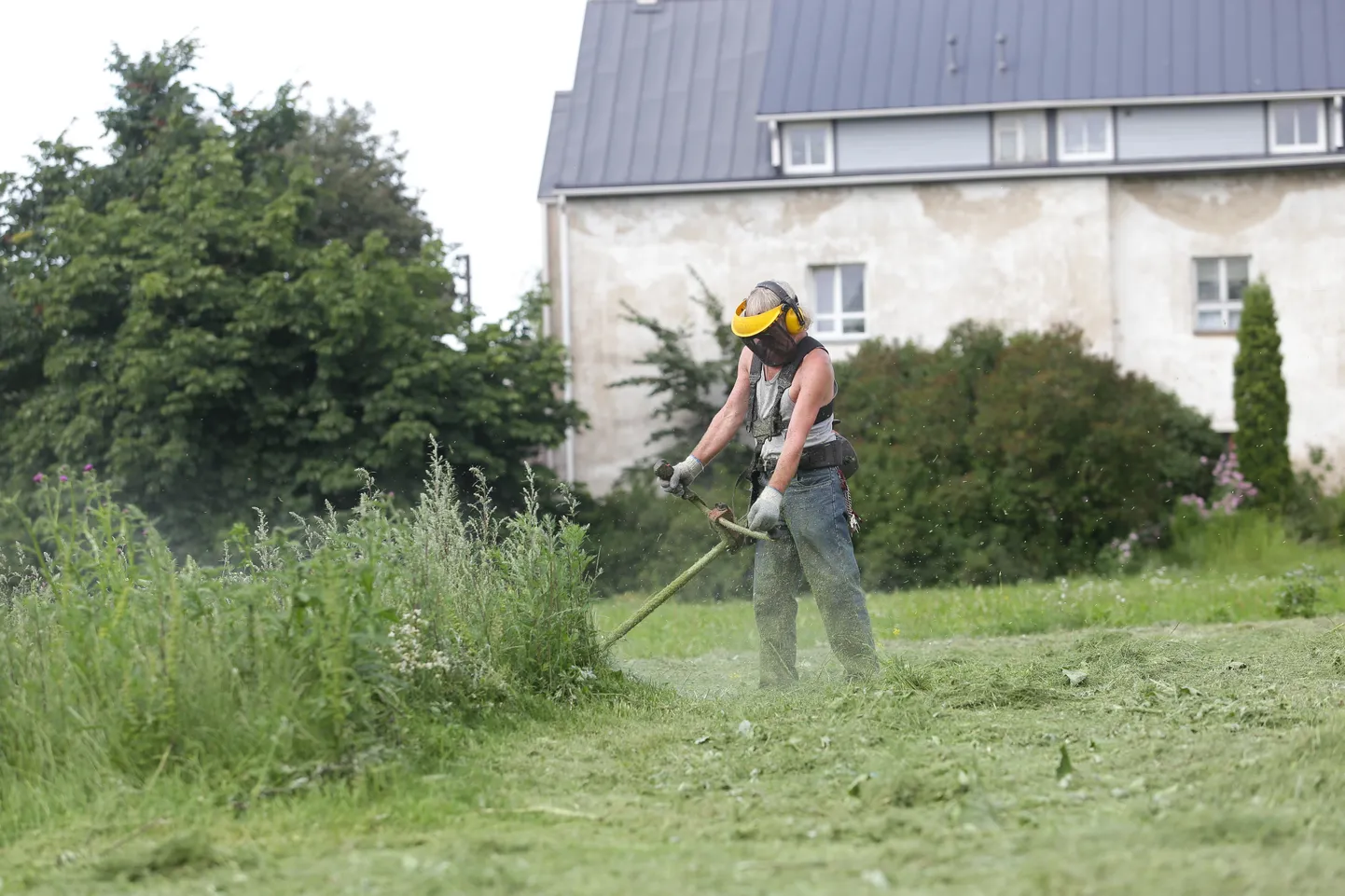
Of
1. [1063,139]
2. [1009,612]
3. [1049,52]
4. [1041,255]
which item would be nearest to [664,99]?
[1049,52]

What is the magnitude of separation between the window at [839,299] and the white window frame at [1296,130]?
6549mm

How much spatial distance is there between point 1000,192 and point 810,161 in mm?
3049

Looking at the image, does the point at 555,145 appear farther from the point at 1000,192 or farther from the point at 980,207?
the point at 1000,192

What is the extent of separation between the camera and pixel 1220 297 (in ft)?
84.1

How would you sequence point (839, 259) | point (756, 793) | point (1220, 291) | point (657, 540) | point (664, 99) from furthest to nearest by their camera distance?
point (664, 99) < point (839, 259) < point (1220, 291) < point (657, 540) < point (756, 793)

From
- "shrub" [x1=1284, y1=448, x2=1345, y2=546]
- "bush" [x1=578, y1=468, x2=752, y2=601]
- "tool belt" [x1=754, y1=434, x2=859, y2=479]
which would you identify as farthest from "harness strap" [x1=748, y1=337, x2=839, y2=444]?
"shrub" [x1=1284, y1=448, x2=1345, y2=546]

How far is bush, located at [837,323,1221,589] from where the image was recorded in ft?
68.0

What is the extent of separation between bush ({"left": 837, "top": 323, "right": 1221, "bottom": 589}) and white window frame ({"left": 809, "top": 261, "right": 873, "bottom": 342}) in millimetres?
3687

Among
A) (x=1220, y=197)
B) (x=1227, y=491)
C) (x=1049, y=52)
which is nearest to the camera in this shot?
(x=1227, y=491)

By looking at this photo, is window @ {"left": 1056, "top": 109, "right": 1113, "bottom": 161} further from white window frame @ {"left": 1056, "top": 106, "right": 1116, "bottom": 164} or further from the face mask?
the face mask

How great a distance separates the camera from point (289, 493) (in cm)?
2209

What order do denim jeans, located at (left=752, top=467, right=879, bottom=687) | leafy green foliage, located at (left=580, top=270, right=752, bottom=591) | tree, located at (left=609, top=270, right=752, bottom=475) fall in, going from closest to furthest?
denim jeans, located at (left=752, top=467, right=879, bottom=687) < leafy green foliage, located at (left=580, top=270, right=752, bottom=591) < tree, located at (left=609, top=270, right=752, bottom=475)

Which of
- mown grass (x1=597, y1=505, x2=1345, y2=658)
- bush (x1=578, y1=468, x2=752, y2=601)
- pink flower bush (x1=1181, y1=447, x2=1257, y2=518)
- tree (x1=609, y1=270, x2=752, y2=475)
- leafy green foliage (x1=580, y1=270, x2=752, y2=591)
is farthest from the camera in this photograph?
tree (x1=609, y1=270, x2=752, y2=475)

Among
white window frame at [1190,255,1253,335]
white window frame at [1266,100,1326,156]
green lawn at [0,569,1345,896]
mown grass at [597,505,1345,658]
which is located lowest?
mown grass at [597,505,1345,658]
